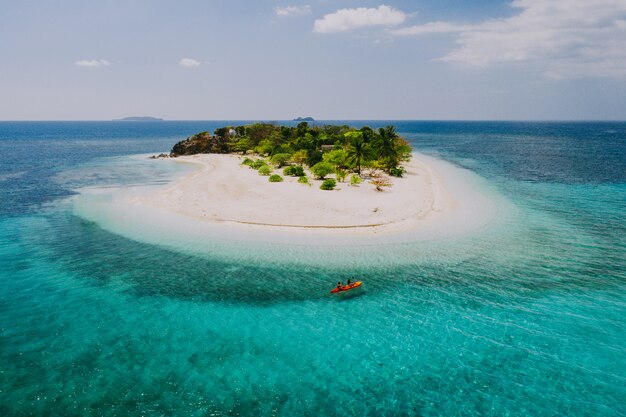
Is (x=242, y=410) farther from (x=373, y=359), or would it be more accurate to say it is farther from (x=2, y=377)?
(x=2, y=377)

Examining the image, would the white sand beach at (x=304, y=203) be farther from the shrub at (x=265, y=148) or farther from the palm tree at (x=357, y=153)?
the shrub at (x=265, y=148)

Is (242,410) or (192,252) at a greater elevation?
(192,252)

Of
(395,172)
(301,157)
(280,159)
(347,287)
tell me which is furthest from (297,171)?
(347,287)

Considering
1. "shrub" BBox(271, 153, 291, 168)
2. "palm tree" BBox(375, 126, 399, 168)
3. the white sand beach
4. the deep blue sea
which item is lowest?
the deep blue sea

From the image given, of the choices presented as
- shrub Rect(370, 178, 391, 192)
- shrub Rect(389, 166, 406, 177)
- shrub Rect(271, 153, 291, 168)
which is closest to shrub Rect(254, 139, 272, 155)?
shrub Rect(271, 153, 291, 168)

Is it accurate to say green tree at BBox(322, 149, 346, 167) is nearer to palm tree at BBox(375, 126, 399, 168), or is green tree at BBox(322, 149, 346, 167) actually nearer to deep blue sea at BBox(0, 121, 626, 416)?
palm tree at BBox(375, 126, 399, 168)

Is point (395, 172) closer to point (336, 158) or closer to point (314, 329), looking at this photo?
point (336, 158)

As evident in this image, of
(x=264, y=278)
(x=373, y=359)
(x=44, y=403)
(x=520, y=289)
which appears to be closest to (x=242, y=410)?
(x=373, y=359)
